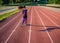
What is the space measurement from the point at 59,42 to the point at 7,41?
3323mm

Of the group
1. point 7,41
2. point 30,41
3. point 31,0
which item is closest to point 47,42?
point 30,41

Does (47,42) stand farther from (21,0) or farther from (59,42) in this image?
(21,0)

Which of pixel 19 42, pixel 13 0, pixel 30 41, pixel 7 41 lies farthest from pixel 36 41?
pixel 13 0

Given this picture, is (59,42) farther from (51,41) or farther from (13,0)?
(13,0)

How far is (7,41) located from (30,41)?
4.89ft

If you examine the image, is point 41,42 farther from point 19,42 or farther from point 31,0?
point 31,0

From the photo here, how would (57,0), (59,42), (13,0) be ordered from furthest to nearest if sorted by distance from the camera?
(13,0) → (57,0) → (59,42)

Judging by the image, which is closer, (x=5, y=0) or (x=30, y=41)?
(x=30, y=41)

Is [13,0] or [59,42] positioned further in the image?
[13,0]

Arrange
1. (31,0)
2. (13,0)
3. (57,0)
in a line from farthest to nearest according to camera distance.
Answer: (31,0) < (13,0) < (57,0)

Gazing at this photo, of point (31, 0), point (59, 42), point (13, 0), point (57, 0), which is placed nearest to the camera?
point (59, 42)

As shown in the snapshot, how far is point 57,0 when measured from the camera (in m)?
114

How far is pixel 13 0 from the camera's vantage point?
148 meters

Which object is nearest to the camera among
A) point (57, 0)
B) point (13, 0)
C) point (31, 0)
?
point (57, 0)
